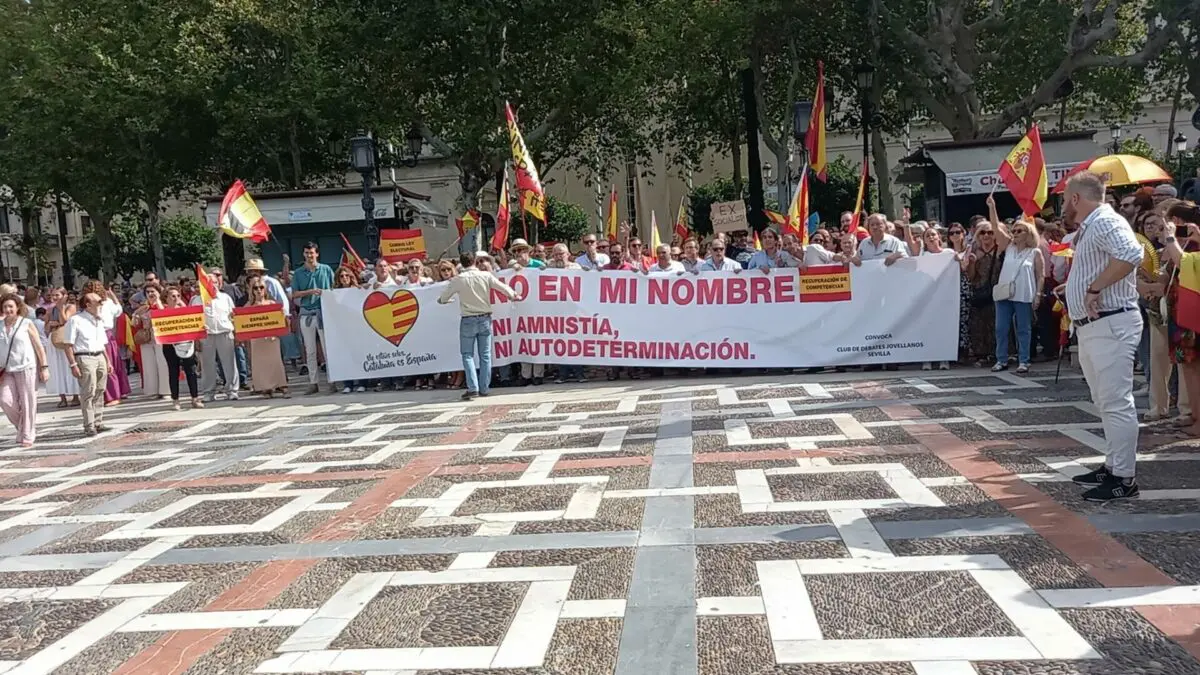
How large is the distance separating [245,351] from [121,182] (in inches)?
721

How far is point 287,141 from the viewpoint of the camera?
29562 millimetres

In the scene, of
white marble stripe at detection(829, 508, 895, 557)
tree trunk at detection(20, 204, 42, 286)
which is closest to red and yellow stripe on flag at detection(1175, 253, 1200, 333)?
white marble stripe at detection(829, 508, 895, 557)

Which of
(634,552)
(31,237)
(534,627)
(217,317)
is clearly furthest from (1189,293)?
(31,237)

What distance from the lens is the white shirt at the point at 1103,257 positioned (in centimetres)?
509

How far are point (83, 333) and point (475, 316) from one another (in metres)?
4.28

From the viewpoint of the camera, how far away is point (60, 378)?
1464 cm

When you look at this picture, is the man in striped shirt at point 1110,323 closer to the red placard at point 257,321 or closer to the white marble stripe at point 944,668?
the white marble stripe at point 944,668

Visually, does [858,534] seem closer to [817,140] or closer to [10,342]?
[10,342]

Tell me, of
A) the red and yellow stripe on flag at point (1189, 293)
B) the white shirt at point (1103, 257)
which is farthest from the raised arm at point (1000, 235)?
Answer: the white shirt at point (1103, 257)

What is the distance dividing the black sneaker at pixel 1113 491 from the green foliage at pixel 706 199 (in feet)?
109

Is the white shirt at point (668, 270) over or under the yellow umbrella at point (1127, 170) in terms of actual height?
under

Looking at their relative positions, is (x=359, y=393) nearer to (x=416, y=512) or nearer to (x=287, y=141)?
(x=416, y=512)

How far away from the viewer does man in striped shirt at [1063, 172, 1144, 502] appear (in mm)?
5117

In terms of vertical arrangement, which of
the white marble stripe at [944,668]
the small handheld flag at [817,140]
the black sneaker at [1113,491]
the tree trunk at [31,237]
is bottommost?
the white marble stripe at [944,668]
